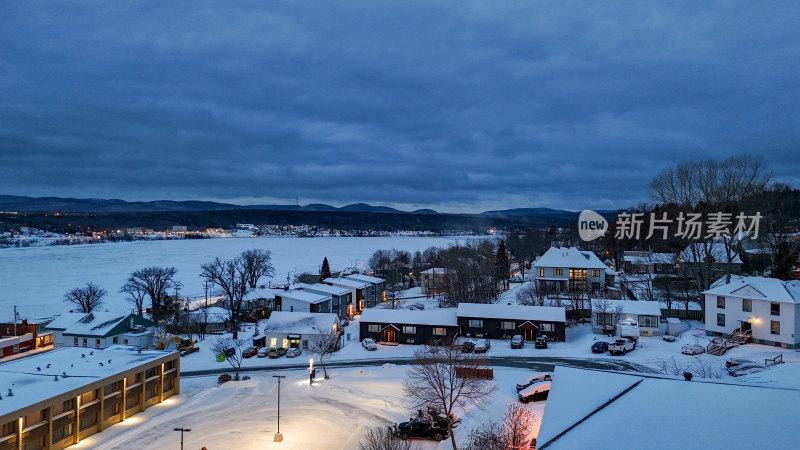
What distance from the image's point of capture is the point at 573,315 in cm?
4931

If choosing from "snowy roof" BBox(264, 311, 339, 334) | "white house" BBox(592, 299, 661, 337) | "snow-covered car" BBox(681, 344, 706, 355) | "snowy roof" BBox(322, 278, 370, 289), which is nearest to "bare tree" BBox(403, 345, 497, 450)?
"snowy roof" BBox(264, 311, 339, 334)

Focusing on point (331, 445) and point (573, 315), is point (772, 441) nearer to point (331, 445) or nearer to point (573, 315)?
point (331, 445)

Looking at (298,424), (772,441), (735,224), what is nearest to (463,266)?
(735,224)

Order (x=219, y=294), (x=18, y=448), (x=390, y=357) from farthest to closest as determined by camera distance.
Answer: (x=219, y=294)
(x=390, y=357)
(x=18, y=448)

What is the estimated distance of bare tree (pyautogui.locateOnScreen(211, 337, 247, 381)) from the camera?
35600 millimetres

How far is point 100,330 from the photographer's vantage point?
42.1 m

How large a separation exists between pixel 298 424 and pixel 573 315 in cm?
3459

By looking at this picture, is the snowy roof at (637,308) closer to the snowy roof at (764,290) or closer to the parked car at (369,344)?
the snowy roof at (764,290)

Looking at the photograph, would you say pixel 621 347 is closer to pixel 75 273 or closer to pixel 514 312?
pixel 514 312

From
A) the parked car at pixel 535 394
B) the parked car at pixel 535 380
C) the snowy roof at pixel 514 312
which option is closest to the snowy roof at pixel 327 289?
the snowy roof at pixel 514 312

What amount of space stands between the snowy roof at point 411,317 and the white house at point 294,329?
12.5 ft

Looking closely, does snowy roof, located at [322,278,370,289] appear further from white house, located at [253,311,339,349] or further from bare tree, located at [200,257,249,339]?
white house, located at [253,311,339,349]

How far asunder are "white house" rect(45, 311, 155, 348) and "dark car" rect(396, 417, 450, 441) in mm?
31846

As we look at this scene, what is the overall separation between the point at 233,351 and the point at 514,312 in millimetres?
25816
